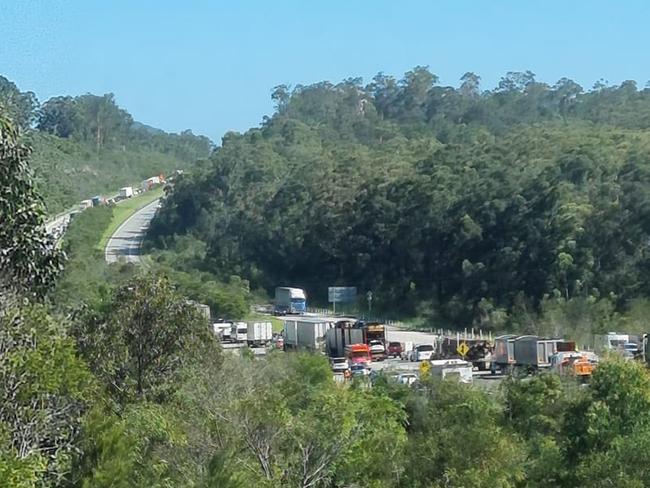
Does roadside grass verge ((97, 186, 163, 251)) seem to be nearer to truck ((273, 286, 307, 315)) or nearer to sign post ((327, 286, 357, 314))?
truck ((273, 286, 307, 315))

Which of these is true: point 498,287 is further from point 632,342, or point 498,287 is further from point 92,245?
point 92,245

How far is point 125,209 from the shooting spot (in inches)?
4141

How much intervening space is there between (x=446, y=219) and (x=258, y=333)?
49.2 feet

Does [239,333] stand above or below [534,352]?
above

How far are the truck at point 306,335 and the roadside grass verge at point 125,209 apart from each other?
38136 millimetres

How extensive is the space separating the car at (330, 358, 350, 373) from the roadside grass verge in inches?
1783

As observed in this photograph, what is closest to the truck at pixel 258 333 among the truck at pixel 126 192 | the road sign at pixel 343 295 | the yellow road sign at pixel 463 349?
the yellow road sign at pixel 463 349

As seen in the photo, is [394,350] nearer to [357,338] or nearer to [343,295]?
[357,338]

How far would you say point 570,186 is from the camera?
52.9m

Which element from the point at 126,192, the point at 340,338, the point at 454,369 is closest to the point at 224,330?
the point at 340,338

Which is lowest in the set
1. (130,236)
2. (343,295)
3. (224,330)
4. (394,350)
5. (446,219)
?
(394,350)

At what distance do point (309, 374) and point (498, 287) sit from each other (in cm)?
2463

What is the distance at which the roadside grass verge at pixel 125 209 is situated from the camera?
89.3 metres

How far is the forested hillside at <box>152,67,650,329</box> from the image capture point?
47.7 metres
